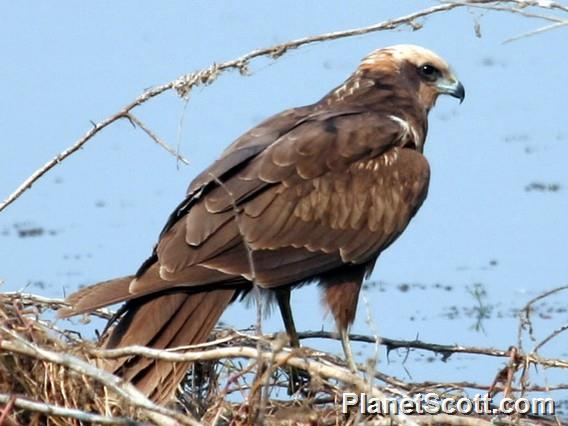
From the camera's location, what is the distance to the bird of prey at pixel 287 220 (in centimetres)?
623

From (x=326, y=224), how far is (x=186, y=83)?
0.96 metres

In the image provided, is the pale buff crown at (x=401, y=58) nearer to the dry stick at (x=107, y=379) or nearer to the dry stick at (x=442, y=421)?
the dry stick at (x=442, y=421)

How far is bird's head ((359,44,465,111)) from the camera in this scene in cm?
788

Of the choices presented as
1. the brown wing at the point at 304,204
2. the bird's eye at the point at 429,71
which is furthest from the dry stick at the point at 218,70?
the bird's eye at the point at 429,71

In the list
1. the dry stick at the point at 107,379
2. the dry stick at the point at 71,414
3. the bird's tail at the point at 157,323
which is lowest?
the dry stick at the point at 71,414

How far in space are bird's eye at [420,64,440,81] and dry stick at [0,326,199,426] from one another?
363cm

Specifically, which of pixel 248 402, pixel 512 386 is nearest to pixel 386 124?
pixel 512 386

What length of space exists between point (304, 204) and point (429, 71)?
4.78 ft

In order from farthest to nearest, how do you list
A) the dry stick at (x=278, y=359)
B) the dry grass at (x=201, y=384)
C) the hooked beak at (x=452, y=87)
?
the hooked beak at (x=452, y=87) → the dry stick at (x=278, y=359) → the dry grass at (x=201, y=384)

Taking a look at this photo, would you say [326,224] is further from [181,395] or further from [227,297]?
[181,395]

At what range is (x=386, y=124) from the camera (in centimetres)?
712

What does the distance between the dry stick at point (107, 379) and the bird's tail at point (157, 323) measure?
105cm

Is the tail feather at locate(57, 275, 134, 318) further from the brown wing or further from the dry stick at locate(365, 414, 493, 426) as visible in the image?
the dry stick at locate(365, 414, 493, 426)

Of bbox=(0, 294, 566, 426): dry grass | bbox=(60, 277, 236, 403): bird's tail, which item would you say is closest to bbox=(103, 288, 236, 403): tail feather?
bbox=(60, 277, 236, 403): bird's tail
